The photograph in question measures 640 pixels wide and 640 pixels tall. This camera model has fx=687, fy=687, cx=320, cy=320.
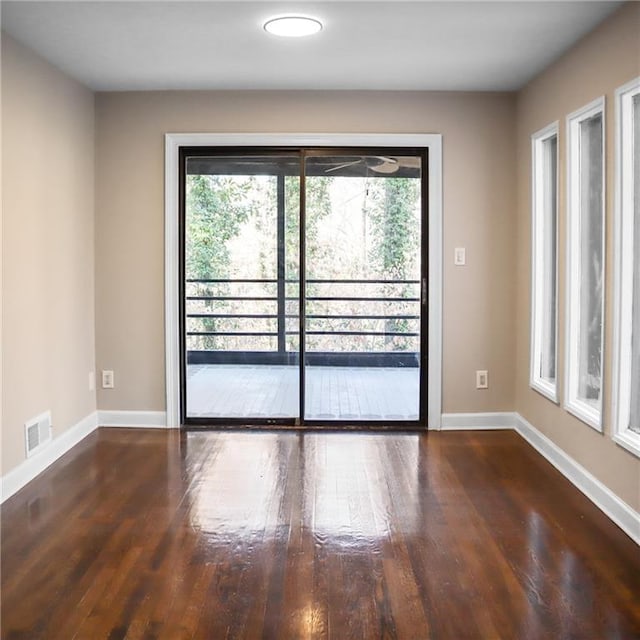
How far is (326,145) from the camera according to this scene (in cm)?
481

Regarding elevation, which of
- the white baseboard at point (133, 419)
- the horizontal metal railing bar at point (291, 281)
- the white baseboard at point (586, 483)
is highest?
the horizontal metal railing bar at point (291, 281)

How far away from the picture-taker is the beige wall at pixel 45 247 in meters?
3.52

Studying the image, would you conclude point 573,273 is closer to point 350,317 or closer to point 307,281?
point 350,317

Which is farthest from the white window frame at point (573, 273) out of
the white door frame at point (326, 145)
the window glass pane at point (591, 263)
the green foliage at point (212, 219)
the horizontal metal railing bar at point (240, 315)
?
the green foliage at point (212, 219)

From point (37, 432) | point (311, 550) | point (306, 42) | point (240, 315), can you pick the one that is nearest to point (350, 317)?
point (240, 315)

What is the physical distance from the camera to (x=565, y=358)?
3.90 m

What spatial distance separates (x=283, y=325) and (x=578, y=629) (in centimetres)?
308

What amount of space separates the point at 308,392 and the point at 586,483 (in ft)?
6.81

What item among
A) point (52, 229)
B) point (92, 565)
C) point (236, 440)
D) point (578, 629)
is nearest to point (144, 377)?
point (236, 440)

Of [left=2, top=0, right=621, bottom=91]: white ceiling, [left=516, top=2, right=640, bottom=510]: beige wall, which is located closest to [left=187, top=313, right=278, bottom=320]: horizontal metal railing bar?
[left=2, top=0, right=621, bottom=91]: white ceiling

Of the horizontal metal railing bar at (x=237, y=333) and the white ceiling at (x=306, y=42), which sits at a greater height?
the white ceiling at (x=306, y=42)

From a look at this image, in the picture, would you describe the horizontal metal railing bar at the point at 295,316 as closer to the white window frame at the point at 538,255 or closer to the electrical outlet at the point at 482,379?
the electrical outlet at the point at 482,379

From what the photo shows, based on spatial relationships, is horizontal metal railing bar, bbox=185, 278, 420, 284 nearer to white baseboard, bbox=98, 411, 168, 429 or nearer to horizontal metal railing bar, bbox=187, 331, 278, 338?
horizontal metal railing bar, bbox=187, 331, 278, 338

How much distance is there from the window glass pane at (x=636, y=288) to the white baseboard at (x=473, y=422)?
1.75m
